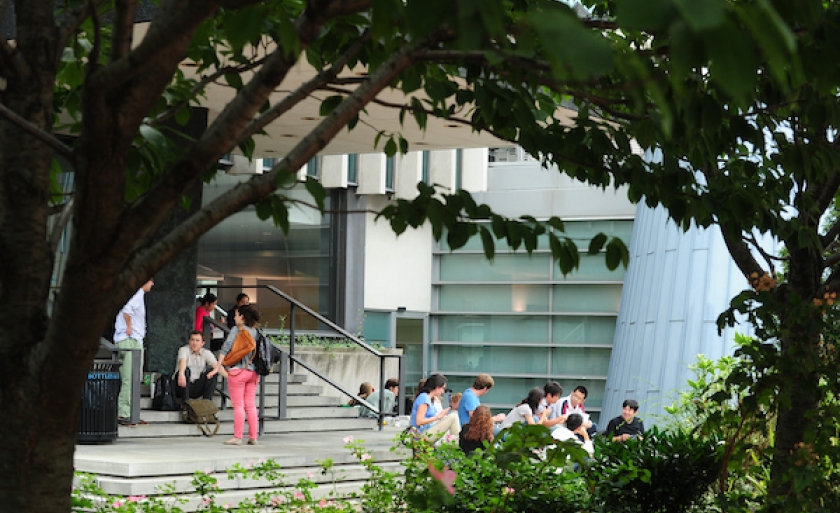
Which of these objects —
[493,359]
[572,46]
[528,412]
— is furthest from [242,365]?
[493,359]

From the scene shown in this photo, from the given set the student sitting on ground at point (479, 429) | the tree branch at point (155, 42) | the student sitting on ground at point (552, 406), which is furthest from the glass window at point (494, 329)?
the tree branch at point (155, 42)

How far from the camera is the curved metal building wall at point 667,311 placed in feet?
65.6

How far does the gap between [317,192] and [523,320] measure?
27429 millimetres

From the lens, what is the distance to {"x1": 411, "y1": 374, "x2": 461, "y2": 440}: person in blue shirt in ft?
38.3

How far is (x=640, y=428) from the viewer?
40.2 feet

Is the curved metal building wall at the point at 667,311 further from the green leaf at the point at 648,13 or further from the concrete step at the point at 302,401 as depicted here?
the green leaf at the point at 648,13

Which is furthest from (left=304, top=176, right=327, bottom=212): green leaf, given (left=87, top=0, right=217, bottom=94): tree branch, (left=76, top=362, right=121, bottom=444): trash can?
(left=76, top=362, right=121, bottom=444): trash can

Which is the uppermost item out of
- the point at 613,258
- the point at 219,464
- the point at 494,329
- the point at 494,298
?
the point at 494,298

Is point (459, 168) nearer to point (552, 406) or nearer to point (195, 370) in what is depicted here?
point (552, 406)

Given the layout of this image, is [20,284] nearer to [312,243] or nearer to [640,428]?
[640,428]

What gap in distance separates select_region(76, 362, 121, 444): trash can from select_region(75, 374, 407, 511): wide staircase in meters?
0.23

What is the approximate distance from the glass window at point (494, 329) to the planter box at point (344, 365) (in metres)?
7.81

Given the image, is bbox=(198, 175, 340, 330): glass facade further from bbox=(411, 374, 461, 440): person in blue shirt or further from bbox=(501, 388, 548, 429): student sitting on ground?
bbox=(411, 374, 461, 440): person in blue shirt

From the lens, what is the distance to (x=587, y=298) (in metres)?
29.3
